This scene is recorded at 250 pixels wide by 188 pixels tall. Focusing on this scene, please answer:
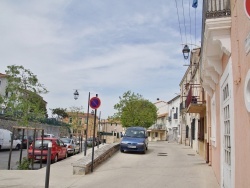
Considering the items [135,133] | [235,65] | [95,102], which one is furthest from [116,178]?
[135,133]

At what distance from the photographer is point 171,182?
9.16 meters

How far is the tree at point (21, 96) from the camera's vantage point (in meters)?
17.0

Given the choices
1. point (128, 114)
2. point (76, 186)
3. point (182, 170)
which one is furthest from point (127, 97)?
point (76, 186)

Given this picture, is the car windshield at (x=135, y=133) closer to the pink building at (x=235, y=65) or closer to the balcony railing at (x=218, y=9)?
the pink building at (x=235, y=65)

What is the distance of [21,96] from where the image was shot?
17.9 meters

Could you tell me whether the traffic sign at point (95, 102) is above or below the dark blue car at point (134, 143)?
above

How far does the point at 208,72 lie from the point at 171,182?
3.54 metres

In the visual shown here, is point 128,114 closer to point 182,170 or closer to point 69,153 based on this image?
point 69,153

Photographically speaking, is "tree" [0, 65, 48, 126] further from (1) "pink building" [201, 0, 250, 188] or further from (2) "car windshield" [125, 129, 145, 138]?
(1) "pink building" [201, 0, 250, 188]

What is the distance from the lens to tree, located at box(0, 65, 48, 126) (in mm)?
17048

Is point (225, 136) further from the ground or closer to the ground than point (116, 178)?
further from the ground

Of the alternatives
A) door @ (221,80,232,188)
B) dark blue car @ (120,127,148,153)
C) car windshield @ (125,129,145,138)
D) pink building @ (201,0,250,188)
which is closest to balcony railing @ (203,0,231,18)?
pink building @ (201,0,250,188)

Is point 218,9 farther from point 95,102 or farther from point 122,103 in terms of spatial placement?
point 122,103

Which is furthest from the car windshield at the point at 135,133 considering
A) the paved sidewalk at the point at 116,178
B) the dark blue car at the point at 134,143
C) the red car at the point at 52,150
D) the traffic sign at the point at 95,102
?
the traffic sign at the point at 95,102
